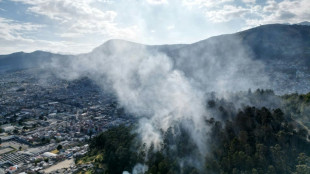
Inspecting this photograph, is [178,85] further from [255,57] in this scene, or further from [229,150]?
[255,57]

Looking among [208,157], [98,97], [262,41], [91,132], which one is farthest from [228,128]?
[262,41]

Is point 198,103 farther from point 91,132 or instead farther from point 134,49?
point 134,49

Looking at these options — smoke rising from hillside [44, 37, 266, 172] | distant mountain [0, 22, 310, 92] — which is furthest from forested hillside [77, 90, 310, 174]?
distant mountain [0, 22, 310, 92]

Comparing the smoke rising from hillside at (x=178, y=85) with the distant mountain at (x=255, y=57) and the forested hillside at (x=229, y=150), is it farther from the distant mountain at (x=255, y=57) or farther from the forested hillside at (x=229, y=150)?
the forested hillside at (x=229, y=150)

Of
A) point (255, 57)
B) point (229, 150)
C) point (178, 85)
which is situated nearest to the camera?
point (229, 150)

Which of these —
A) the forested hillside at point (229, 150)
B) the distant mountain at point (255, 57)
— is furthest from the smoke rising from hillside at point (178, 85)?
the forested hillside at point (229, 150)

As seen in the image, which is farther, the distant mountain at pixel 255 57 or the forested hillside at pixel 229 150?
the distant mountain at pixel 255 57

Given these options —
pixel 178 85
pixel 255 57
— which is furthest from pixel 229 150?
pixel 255 57
